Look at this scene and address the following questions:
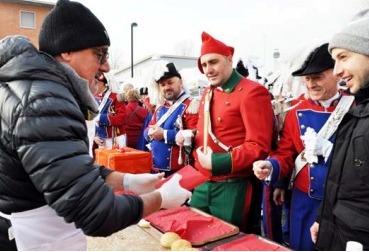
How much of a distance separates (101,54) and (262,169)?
1.26 metres

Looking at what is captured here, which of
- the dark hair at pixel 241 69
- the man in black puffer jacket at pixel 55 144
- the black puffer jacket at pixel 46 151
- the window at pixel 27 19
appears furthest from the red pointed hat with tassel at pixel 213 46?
the window at pixel 27 19

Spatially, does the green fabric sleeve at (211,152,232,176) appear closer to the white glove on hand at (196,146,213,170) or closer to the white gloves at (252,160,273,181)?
the white glove on hand at (196,146,213,170)

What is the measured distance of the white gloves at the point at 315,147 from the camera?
209 centimetres

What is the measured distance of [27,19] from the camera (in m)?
27.8

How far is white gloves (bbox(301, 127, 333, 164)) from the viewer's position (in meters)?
2.09

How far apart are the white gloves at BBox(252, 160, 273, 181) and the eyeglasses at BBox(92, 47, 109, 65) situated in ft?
3.92

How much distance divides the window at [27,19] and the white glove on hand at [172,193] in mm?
30313

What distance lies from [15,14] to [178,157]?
28.6 metres

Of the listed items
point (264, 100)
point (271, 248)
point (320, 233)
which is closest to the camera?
point (271, 248)

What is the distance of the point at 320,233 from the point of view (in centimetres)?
176

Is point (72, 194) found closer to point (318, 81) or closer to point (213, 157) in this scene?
point (213, 157)

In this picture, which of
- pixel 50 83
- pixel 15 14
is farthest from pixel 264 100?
pixel 15 14

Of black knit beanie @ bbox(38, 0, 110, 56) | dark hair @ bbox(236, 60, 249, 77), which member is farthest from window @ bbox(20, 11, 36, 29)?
black knit beanie @ bbox(38, 0, 110, 56)

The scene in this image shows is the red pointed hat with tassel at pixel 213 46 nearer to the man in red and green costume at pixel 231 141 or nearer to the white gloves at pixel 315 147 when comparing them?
the man in red and green costume at pixel 231 141
